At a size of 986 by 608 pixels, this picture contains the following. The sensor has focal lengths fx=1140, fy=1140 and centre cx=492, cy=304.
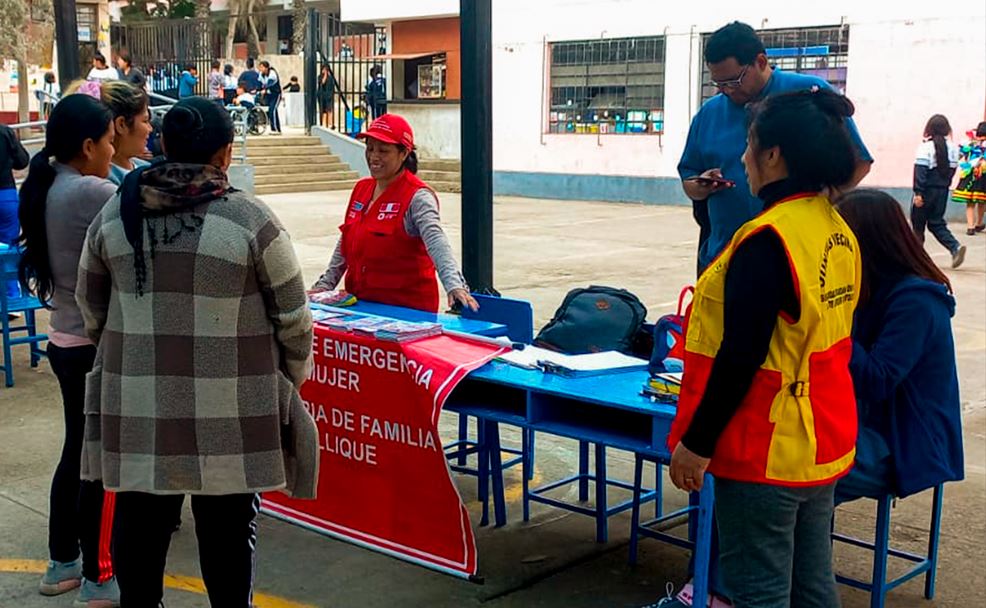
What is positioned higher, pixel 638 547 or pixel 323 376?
pixel 323 376

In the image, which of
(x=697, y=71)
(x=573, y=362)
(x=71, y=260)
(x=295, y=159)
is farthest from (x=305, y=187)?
(x=573, y=362)

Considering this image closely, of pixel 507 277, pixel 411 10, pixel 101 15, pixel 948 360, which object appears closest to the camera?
pixel 948 360

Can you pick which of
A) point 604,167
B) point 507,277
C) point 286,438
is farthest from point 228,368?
point 604,167

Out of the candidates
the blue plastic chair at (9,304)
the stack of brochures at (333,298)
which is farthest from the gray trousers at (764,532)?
the blue plastic chair at (9,304)

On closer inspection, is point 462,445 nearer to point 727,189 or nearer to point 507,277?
point 727,189

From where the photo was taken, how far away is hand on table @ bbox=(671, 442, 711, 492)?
2.54 meters

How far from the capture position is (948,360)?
11.2 feet

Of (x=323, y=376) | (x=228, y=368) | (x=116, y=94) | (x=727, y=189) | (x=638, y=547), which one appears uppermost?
(x=116, y=94)

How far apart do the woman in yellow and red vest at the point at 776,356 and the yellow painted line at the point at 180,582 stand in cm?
180

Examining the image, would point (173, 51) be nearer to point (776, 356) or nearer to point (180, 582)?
point (180, 582)

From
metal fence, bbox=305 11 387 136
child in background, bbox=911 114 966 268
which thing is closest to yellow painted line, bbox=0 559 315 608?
child in background, bbox=911 114 966 268

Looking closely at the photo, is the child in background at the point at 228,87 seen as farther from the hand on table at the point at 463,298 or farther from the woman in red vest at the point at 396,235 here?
the hand on table at the point at 463,298

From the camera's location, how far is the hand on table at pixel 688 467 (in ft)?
8.34

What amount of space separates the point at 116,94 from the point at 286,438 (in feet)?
5.13
